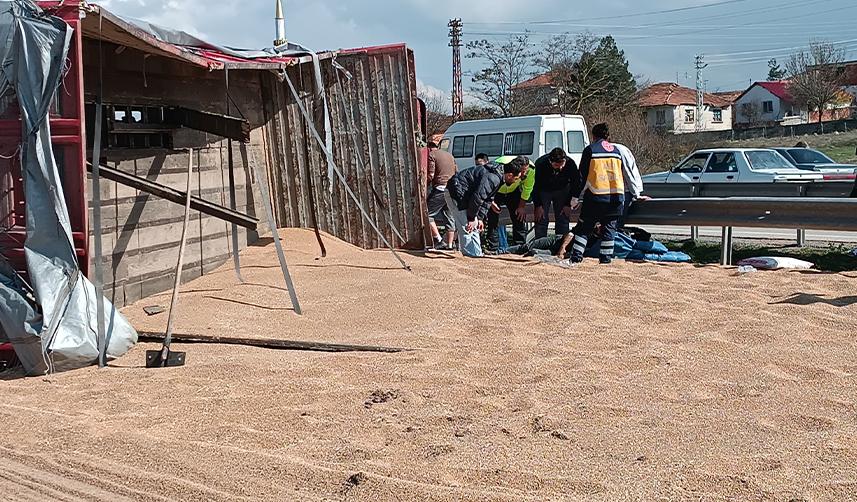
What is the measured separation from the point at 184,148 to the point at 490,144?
12232 millimetres

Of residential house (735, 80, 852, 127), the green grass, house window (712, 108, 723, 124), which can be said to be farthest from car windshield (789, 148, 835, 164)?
house window (712, 108, 723, 124)

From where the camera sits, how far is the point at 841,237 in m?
14.7

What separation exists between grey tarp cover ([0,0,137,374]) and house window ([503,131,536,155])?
14.4 m

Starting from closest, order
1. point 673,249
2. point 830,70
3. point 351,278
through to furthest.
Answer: point 351,278
point 673,249
point 830,70

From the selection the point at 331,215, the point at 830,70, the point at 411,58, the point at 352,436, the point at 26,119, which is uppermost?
the point at 830,70

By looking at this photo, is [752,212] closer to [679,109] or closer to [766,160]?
[766,160]

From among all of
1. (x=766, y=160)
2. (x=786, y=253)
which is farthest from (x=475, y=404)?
(x=766, y=160)

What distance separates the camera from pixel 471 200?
12.7 meters

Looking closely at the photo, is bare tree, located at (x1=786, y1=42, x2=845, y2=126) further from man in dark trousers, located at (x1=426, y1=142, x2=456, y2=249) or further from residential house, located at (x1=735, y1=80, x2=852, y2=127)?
man in dark trousers, located at (x1=426, y1=142, x2=456, y2=249)

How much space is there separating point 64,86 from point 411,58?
620 cm

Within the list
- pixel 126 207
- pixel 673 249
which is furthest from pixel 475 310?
pixel 673 249

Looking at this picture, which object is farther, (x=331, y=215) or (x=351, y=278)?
(x=331, y=215)

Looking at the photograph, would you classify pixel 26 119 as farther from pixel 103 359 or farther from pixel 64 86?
pixel 103 359

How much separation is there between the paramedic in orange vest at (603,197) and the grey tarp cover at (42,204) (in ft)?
20.6
